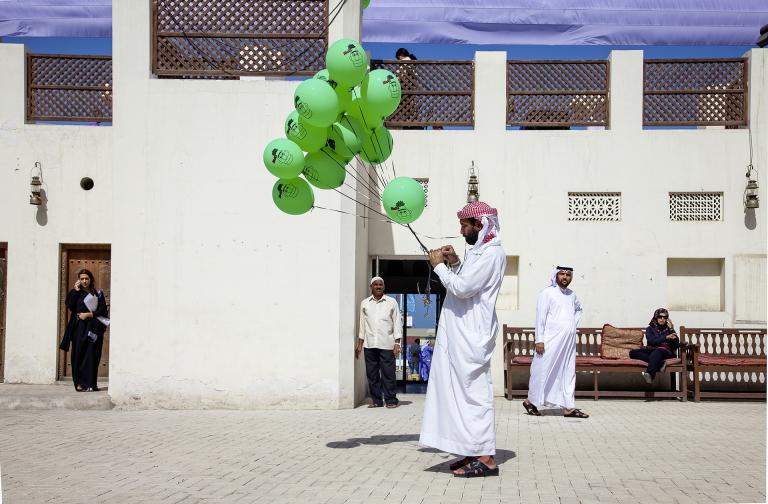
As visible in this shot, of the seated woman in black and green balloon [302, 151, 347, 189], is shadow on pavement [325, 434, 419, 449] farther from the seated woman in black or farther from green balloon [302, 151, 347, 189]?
the seated woman in black

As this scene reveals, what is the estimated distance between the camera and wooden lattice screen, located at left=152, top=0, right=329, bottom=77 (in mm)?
10375

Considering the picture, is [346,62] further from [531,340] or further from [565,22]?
[565,22]

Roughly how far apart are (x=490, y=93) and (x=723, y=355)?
4621 mm

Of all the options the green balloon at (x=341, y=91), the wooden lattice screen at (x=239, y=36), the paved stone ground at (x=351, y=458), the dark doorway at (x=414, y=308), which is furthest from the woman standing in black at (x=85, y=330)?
the green balloon at (x=341, y=91)

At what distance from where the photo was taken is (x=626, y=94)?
40.0 feet

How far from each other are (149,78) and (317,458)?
17.8 feet

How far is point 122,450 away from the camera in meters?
7.11

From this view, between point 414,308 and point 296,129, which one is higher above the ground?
point 296,129

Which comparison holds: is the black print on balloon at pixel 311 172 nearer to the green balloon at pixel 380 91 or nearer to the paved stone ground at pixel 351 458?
the green balloon at pixel 380 91

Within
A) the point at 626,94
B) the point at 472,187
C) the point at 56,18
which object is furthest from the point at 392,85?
the point at 56,18

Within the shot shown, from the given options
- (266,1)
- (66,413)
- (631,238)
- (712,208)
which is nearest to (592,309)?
(631,238)

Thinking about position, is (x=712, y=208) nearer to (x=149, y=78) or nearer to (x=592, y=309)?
(x=592, y=309)

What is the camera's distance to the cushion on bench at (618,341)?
11617 mm

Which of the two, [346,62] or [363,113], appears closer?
[346,62]
